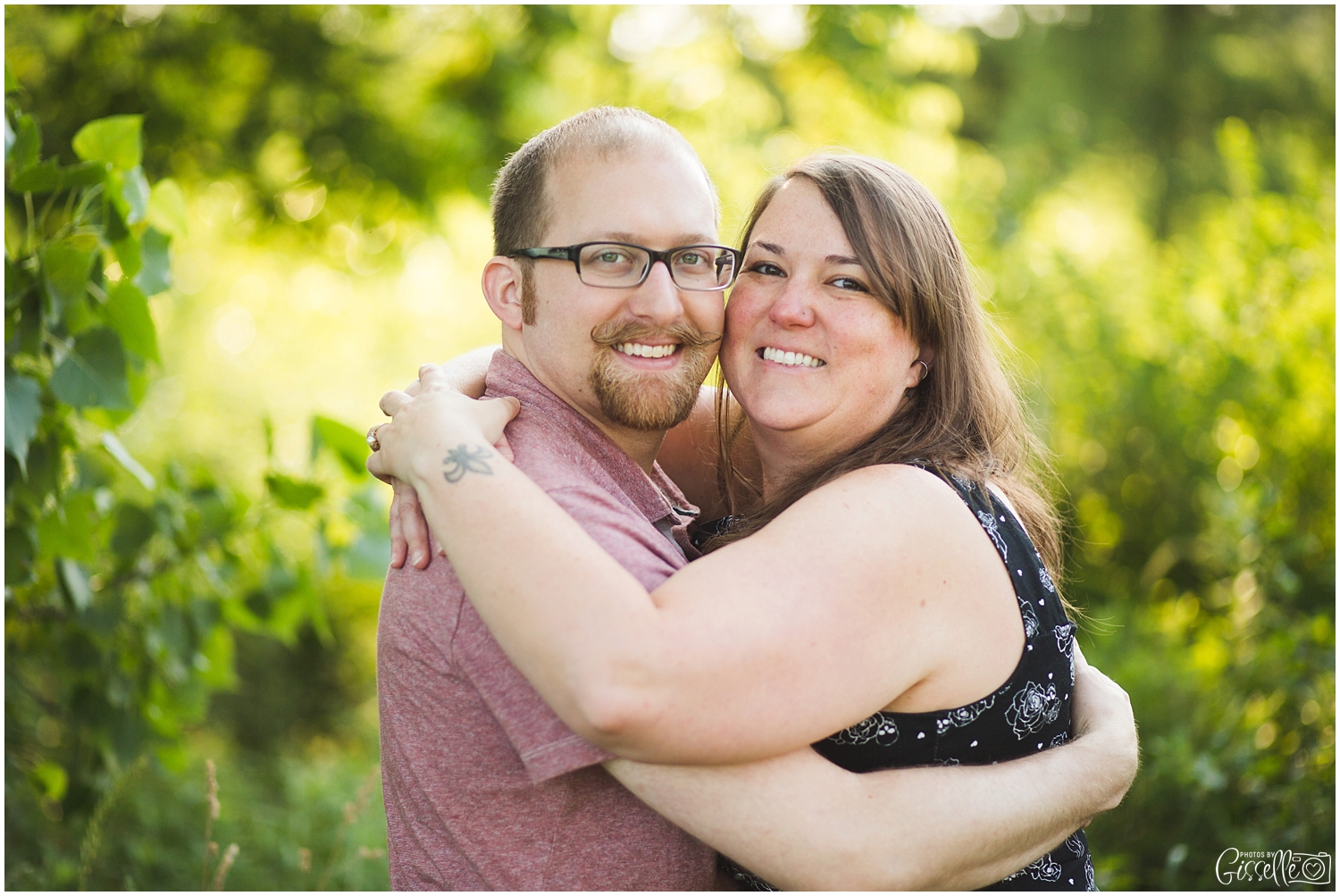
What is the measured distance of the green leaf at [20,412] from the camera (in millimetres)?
2279

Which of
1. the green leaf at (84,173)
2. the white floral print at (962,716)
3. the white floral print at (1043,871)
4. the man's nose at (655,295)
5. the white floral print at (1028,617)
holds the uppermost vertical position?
the green leaf at (84,173)

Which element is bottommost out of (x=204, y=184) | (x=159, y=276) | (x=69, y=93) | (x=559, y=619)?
(x=559, y=619)

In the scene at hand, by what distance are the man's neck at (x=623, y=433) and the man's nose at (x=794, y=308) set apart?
1.18ft

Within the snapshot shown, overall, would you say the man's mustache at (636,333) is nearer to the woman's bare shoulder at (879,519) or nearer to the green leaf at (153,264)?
the woman's bare shoulder at (879,519)

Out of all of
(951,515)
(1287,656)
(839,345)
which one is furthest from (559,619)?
(1287,656)

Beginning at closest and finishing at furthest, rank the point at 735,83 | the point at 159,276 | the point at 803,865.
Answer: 1. the point at 803,865
2. the point at 159,276
3. the point at 735,83

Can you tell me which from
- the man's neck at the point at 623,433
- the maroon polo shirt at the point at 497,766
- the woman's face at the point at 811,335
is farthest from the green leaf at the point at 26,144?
the woman's face at the point at 811,335

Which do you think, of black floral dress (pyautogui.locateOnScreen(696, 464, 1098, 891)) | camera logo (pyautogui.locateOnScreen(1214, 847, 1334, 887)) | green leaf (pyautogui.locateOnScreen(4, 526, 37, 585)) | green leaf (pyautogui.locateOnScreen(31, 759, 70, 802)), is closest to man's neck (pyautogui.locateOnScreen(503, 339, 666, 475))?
black floral dress (pyautogui.locateOnScreen(696, 464, 1098, 891))

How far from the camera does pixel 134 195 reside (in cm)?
250

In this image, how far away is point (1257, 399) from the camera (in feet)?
14.7

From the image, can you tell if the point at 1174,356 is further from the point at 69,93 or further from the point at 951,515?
the point at 69,93

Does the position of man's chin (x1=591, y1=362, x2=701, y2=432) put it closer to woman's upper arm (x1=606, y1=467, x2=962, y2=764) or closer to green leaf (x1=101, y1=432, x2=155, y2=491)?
woman's upper arm (x1=606, y1=467, x2=962, y2=764)

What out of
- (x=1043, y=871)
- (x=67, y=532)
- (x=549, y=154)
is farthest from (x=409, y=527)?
(x=1043, y=871)

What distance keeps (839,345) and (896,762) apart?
34.4 inches
